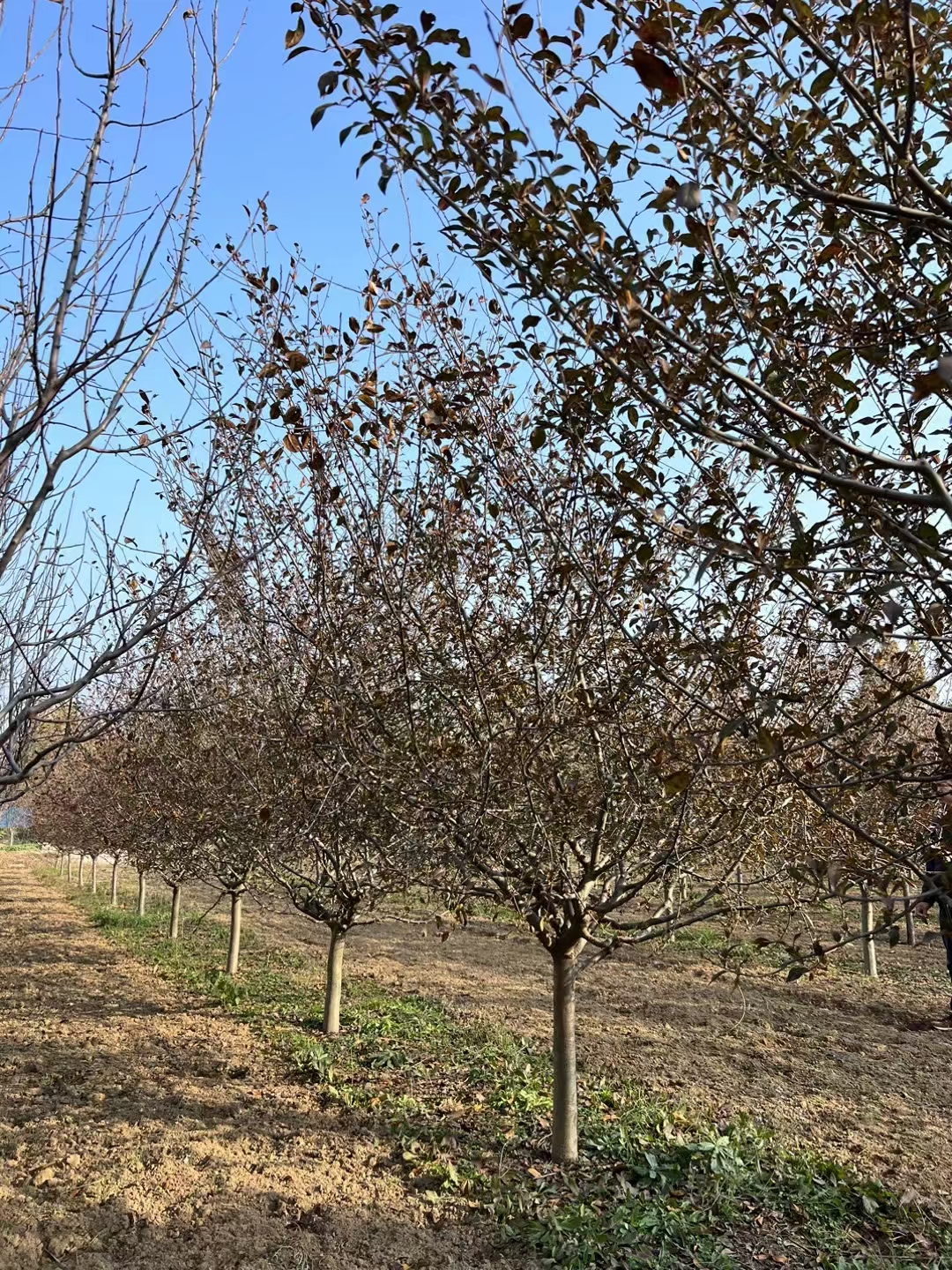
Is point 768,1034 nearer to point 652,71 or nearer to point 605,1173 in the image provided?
point 605,1173

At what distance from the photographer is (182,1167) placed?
4.95 m

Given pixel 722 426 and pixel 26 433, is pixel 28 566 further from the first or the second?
pixel 722 426

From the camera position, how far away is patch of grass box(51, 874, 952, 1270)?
424 cm

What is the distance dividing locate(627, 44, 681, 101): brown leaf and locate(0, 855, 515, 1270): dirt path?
5024mm

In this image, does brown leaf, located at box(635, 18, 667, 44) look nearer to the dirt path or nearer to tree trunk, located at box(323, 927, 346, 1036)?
the dirt path

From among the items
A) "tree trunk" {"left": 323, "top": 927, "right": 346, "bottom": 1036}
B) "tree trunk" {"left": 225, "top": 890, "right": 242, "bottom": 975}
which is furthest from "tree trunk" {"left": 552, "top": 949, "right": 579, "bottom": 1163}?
"tree trunk" {"left": 225, "top": 890, "right": 242, "bottom": 975}

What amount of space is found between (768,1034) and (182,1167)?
234 inches

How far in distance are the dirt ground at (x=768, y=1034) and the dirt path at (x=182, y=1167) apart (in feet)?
5.67

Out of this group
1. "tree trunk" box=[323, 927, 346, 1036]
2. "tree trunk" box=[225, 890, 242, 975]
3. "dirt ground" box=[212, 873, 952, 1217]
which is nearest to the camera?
"dirt ground" box=[212, 873, 952, 1217]

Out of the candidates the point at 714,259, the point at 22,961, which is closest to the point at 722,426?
the point at 714,259

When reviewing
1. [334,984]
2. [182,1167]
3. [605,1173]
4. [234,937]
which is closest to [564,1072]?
[605,1173]

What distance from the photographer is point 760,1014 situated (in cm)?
905

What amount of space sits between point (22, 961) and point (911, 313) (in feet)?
43.8

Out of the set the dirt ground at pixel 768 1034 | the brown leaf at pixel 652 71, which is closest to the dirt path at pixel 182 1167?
the dirt ground at pixel 768 1034
